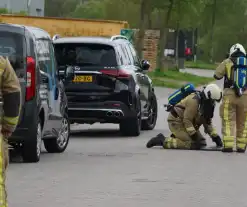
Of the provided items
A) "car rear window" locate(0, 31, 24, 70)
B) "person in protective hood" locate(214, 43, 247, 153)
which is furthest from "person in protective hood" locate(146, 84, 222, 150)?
"car rear window" locate(0, 31, 24, 70)

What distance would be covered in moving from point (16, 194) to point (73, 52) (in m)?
7.22

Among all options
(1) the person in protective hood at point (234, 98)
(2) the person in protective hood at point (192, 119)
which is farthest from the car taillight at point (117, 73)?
(1) the person in protective hood at point (234, 98)

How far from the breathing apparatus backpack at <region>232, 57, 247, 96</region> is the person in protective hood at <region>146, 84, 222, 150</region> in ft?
1.05

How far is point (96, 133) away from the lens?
59.4 feet

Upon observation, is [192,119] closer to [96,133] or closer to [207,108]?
[207,108]

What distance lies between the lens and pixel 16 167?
11.8 meters

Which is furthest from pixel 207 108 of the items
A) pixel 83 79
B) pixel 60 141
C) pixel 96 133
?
pixel 96 133

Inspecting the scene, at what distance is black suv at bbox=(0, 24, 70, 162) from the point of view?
1170 centimetres

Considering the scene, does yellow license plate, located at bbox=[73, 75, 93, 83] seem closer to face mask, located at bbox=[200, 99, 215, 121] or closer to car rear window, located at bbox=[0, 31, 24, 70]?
face mask, located at bbox=[200, 99, 215, 121]

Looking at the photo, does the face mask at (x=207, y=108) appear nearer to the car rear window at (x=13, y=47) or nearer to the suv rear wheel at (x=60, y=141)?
the suv rear wheel at (x=60, y=141)

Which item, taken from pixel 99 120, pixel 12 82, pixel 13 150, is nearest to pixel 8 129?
pixel 12 82

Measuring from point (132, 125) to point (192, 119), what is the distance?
260 centimetres

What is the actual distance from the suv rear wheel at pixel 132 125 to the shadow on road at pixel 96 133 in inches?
14.6

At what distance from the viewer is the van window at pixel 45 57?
40.7 feet
